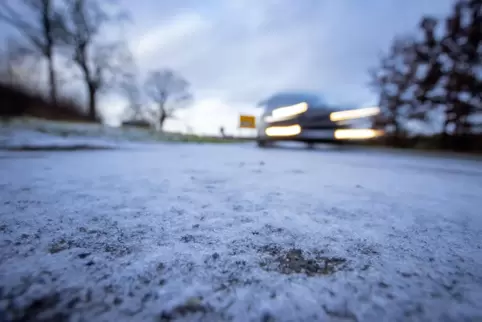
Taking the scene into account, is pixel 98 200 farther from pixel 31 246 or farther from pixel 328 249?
pixel 328 249

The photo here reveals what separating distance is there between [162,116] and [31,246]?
65.9ft

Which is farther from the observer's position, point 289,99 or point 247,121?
point 247,121

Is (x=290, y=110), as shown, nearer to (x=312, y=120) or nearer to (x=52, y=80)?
(x=312, y=120)

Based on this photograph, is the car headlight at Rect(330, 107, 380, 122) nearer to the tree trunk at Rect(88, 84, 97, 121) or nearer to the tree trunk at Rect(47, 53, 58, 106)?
the tree trunk at Rect(47, 53, 58, 106)

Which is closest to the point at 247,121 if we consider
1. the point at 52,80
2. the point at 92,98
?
the point at 92,98

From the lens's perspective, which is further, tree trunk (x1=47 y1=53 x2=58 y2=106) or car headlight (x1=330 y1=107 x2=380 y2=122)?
tree trunk (x1=47 y1=53 x2=58 y2=106)

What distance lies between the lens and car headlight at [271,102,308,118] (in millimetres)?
3930

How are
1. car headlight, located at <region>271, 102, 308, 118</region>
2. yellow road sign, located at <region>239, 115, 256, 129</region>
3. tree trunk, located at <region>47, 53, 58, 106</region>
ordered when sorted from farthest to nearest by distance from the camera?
1. yellow road sign, located at <region>239, 115, 256, 129</region>
2. tree trunk, located at <region>47, 53, 58, 106</region>
3. car headlight, located at <region>271, 102, 308, 118</region>

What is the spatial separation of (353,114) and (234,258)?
3.84 meters

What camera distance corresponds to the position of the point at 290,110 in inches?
161

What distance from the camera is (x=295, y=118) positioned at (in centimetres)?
404

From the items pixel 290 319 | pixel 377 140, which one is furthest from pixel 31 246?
pixel 377 140

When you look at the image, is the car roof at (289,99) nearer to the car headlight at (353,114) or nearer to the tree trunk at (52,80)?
the car headlight at (353,114)

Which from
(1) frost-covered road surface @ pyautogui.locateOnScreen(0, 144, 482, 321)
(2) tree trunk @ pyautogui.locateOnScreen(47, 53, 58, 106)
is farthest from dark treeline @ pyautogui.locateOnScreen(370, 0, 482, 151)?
(2) tree trunk @ pyautogui.locateOnScreen(47, 53, 58, 106)
